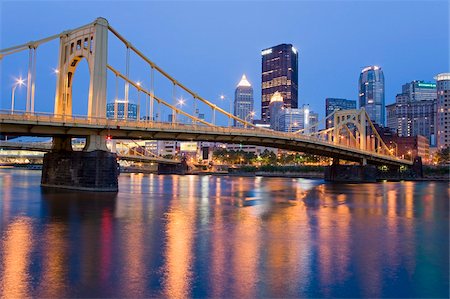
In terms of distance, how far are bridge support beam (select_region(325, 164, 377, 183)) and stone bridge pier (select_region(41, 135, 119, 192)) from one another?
6573 centimetres

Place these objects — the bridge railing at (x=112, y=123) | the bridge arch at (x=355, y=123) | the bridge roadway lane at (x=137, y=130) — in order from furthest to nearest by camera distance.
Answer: the bridge arch at (x=355, y=123) < the bridge roadway lane at (x=137, y=130) < the bridge railing at (x=112, y=123)

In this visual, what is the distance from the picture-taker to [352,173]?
102 meters

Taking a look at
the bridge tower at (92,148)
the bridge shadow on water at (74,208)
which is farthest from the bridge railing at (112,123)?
the bridge shadow on water at (74,208)

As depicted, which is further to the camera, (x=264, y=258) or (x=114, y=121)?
(x=114, y=121)

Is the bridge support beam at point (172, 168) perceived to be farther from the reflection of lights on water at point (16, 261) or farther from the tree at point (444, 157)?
the reflection of lights on water at point (16, 261)

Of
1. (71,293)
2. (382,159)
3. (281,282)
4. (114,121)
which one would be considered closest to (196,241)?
(281,282)

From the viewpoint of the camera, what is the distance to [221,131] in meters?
60.6

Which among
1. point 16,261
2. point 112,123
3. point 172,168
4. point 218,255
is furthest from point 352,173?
point 16,261

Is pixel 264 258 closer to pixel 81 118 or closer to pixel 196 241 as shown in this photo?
pixel 196 241

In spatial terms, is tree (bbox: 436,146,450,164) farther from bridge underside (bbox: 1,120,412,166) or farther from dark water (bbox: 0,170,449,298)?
dark water (bbox: 0,170,449,298)

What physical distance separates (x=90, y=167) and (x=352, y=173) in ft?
227

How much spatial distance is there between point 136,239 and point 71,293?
8.03 m

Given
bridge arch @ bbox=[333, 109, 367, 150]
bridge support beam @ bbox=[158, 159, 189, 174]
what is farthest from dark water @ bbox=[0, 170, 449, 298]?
bridge support beam @ bbox=[158, 159, 189, 174]

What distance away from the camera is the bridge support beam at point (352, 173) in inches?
3935
